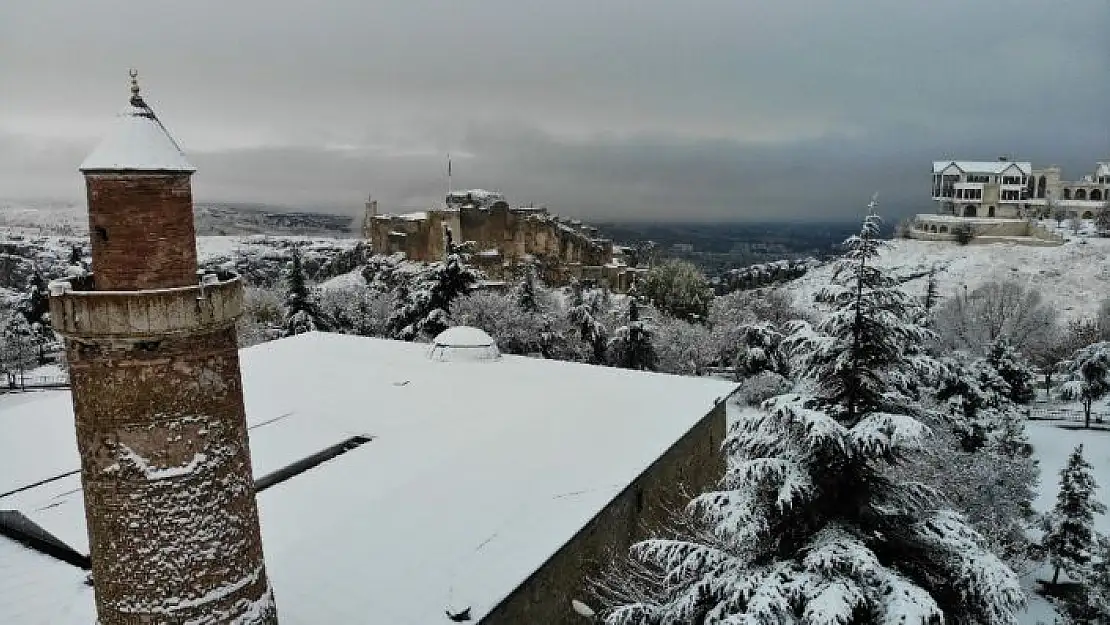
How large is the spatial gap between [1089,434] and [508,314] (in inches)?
1061

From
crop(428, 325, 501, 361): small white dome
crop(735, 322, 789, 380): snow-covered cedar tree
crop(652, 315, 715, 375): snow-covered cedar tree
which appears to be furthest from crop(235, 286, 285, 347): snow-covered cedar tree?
crop(735, 322, 789, 380): snow-covered cedar tree

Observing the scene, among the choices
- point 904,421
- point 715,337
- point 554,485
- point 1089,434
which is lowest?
point 1089,434

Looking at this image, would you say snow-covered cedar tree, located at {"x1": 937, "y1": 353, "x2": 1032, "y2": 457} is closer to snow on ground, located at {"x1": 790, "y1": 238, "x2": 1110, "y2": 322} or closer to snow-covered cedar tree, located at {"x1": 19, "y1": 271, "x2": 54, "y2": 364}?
snow on ground, located at {"x1": 790, "y1": 238, "x2": 1110, "y2": 322}

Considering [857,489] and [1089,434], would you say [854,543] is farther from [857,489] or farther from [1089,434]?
[1089,434]

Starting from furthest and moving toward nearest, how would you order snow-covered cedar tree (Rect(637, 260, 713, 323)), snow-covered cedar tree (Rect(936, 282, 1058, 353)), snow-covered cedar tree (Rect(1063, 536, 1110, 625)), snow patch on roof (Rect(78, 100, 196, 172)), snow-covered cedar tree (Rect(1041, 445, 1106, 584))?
snow-covered cedar tree (Rect(637, 260, 713, 323)) → snow-covered cedar tree (Rect(936, 282, 1058, 353)) → snow-covered cedar tree (Rect(1041, 445, 1106, 584)) → snow-covered cedar tree (Rect(1063, 536, 1110, 625)) → snow patch on roof (Rect(78, 100, 196, 172))

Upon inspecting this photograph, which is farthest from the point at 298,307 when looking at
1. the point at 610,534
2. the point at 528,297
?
the point at 610,534

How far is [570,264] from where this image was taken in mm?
59750

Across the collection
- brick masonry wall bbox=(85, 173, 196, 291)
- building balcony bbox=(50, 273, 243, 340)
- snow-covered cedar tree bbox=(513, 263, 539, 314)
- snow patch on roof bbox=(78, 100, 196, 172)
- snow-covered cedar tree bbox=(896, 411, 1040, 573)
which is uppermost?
snow patch on roof bbox=(78, 100, 196, 172)

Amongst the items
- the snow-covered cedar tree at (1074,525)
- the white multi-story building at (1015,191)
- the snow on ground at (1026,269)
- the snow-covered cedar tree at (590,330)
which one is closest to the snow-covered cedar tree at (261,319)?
the snow-covered cedar tree at (590,330)

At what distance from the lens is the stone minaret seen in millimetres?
5742

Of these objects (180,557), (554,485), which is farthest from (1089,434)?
(180,557)

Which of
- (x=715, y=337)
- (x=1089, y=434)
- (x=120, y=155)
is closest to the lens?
(x=120, y=155)

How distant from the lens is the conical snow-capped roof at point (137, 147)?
5.68 m

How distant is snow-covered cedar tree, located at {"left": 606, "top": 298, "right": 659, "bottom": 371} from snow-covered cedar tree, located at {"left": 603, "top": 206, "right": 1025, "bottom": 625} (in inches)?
1063
